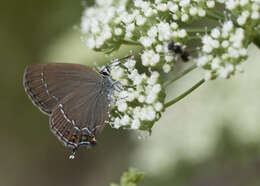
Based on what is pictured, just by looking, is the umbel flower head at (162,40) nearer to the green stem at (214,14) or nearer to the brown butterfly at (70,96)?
the green stem at (214,14)

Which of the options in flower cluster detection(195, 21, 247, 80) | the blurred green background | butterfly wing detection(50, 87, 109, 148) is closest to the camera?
flower cluster detection(195, 21, 247, 80)

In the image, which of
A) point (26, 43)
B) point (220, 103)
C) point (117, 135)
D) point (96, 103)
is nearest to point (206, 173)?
point (220, 103)

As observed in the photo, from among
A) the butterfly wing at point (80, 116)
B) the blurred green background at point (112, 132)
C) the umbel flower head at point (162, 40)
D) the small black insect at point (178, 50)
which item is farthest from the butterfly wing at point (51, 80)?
the blurred green background at point (112, 132)

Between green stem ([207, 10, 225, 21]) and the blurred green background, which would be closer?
green stem ([207, 10, 225, 21])

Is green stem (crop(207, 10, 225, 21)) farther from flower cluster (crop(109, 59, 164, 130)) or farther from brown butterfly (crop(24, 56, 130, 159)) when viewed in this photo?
brown butterfly (crop(24, 56, 130, 159))

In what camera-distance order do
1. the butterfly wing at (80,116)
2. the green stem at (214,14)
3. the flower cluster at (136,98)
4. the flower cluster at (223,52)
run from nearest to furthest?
1. the flower cluster at (223,52)
2. the flower cluster at (136,98)
3. the green stem at (214,14)
4. the butterfly wing at (80,116)

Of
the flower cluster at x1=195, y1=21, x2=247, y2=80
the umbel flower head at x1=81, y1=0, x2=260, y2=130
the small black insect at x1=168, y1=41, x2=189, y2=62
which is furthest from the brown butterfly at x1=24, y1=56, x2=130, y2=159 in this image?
the flower cluster at x1=195, y1=21, x2=247, y2=80
